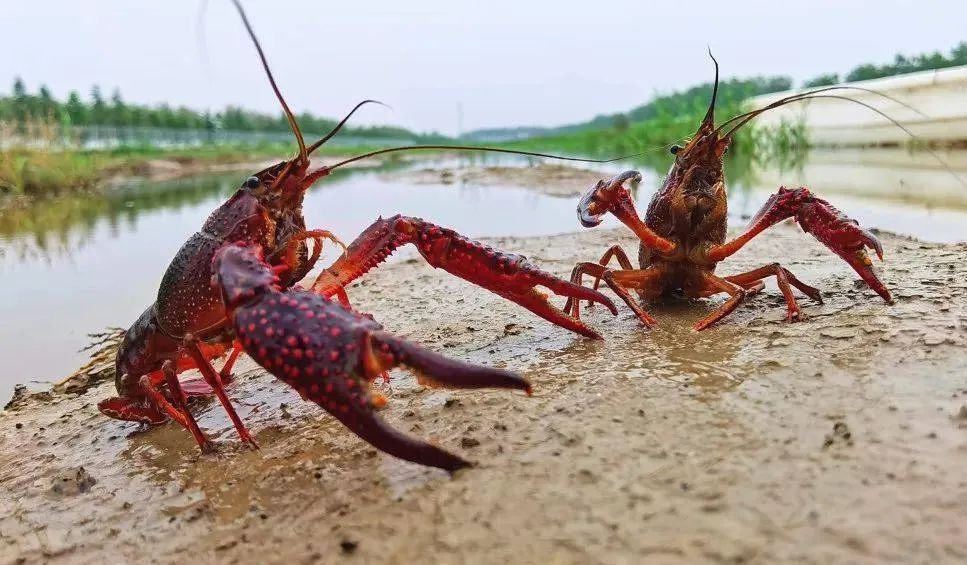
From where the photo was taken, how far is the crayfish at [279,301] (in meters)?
1.87

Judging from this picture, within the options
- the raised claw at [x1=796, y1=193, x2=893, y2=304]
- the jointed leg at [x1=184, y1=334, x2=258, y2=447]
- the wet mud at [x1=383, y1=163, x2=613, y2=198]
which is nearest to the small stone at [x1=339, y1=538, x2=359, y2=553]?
the jointed leg at [x1=184, y1=334, x2=258, y2=447]

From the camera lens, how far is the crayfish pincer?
5.99ft

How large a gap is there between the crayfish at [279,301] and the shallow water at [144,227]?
5.81 ft

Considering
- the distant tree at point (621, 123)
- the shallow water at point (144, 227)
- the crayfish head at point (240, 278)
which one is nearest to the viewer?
the crayfish head at point (240, 278)

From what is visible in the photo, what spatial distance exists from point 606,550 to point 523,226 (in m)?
8.22

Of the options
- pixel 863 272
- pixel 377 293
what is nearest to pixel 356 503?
pixel 863 272

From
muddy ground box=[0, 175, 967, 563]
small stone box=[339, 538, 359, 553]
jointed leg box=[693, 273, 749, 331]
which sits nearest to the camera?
muddy ground box=[0, 175, 967, 563]

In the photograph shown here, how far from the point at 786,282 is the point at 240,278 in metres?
2.71

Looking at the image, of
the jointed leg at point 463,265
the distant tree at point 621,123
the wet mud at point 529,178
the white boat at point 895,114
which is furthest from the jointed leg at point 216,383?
the distant tree at point 621,123

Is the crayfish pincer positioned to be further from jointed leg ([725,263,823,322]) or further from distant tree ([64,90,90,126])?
distant tree ([64,90,90,126])

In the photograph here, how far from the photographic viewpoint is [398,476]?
6.54 feet

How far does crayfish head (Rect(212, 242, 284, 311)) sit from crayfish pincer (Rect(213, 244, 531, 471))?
127 mm

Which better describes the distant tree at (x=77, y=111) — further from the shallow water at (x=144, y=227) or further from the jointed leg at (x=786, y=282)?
the jointed leg at (x=786, y=282)

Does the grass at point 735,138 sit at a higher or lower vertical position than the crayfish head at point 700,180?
higher
